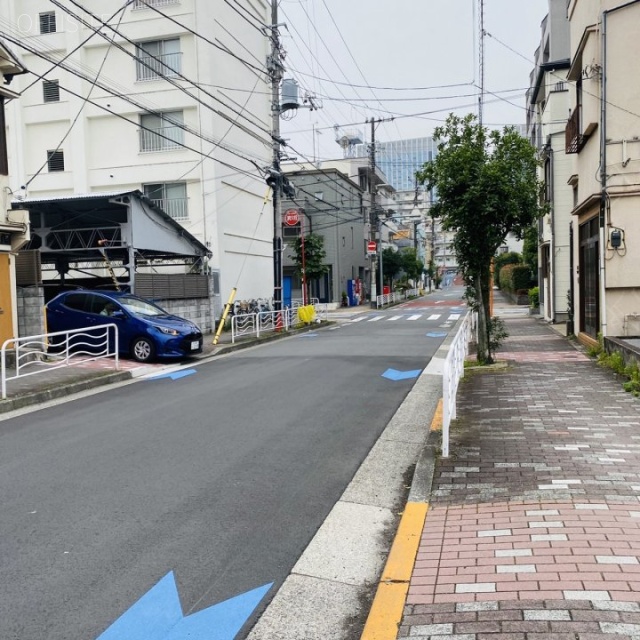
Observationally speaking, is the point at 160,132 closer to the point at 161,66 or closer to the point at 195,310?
the point at 161,66

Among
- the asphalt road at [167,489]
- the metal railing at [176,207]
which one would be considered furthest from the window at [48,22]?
the asphalt road at [167,489]

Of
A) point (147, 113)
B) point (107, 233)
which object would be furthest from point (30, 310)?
point (147, 113)

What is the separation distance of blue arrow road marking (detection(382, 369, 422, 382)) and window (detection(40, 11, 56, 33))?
24422mm

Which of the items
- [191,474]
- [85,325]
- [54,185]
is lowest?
[191,474]

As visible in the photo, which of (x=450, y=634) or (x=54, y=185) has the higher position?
(x=54, y=185)

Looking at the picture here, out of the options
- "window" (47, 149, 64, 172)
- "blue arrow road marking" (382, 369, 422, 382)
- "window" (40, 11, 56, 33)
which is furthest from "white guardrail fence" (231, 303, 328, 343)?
"window" (40, 11, 56, 33)

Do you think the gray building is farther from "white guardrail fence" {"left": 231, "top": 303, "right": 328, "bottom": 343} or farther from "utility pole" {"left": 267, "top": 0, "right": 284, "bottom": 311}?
"utility pole" {"left": 267, "top": 0, "right": 284, "bottom": 311}

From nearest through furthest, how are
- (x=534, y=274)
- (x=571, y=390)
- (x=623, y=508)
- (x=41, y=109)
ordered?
(x=623, y=508) → (x=571, y=390) → (x=41, y=109) → (x=534, y=274)

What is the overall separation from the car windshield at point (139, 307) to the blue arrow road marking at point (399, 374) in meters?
6.35

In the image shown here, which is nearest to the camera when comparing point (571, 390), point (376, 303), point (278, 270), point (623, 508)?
point (623, 508)

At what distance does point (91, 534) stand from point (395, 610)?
2.39m

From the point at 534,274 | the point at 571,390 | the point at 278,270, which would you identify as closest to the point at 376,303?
the point at 534,274

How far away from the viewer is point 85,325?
50.8 feet

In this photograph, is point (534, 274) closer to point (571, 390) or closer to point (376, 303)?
point (376, 303)
